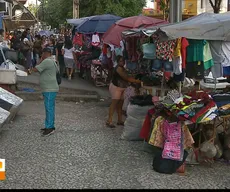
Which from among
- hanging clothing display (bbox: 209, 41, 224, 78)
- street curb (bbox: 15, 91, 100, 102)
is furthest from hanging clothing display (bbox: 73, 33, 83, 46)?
hanging clothing display (bbox: 209, 41, 224, 78)

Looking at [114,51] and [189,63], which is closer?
[189,63]

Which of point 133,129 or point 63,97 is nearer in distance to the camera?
point 133,129

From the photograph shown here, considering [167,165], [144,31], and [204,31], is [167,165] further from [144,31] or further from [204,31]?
[144,31]

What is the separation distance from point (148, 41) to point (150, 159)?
8.71 ft

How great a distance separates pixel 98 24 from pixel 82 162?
807 cm

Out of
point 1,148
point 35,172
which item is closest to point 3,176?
point 35,172

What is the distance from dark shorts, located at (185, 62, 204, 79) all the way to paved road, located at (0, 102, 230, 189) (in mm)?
1468

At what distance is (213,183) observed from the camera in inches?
207

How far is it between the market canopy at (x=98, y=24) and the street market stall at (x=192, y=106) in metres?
6.82

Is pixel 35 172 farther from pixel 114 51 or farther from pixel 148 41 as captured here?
pixel 114 51

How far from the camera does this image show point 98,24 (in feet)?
43.8

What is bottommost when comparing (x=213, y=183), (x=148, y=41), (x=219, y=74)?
(x=213, y=183)

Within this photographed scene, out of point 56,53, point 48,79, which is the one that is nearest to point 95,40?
point 56,53

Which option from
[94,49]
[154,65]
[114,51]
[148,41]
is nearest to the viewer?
[154,65]
